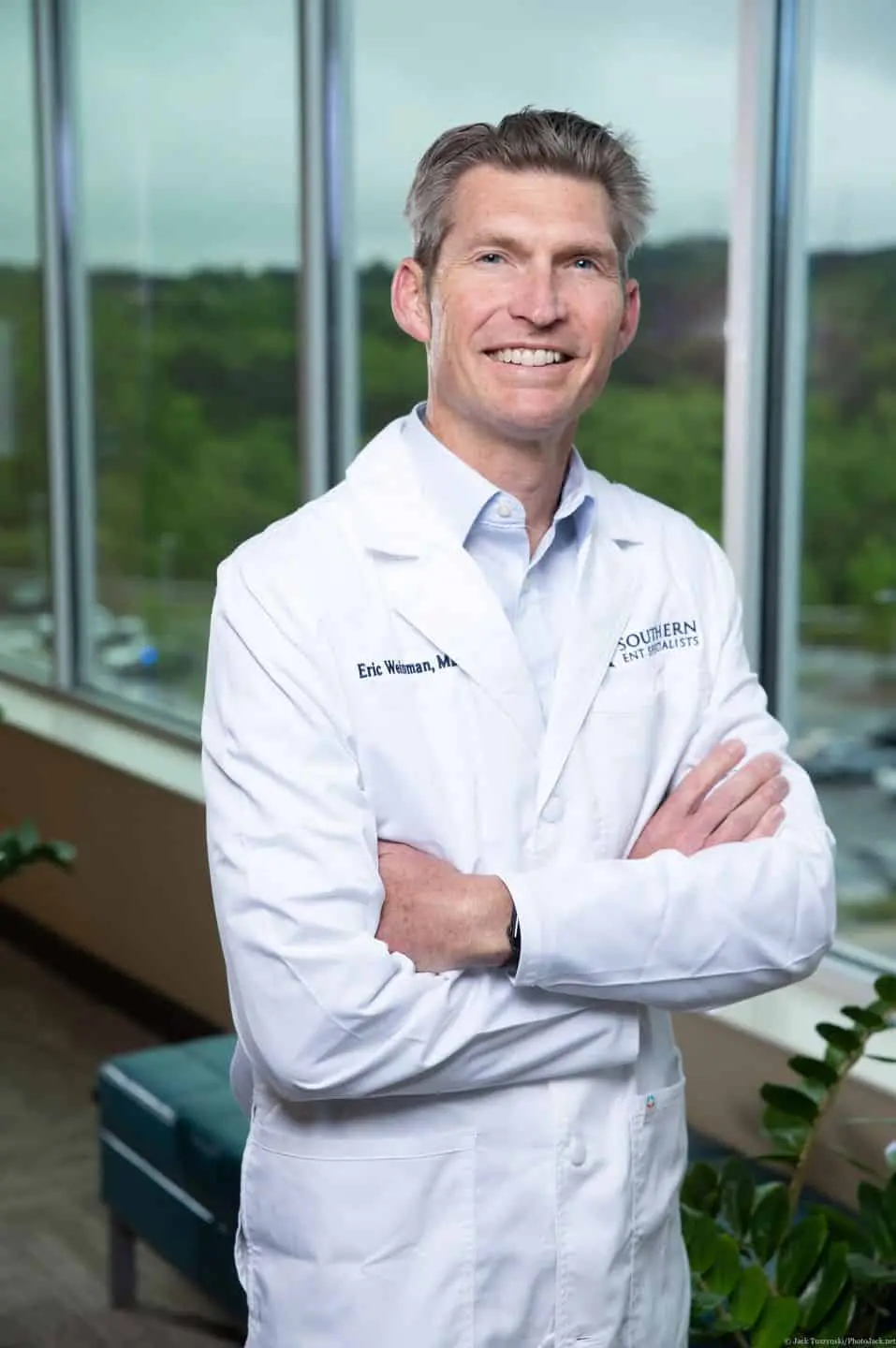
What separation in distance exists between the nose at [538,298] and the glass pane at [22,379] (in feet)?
A: 15.3

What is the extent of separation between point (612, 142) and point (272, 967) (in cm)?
86

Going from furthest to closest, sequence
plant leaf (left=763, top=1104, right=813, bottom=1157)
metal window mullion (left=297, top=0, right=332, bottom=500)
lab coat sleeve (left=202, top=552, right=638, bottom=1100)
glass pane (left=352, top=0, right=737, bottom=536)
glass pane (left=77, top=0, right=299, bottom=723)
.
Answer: glass pane (left=77, top=0, right=299, bottom=723) → metal window mullion (left=297, top=0, right=332, bottom=500) → glass pane (left=352, top=0, right=737, bottom=536) → plant leaf (left=763, top=1104, right=813, bottom=1157) → lab coat sleeve (left=202, top=552, right=638, bottom=1100)

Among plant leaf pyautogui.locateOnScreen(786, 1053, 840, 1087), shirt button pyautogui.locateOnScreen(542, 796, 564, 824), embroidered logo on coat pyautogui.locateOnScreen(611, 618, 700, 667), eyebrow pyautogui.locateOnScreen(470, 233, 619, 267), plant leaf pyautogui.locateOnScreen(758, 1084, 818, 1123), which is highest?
eyebrow pyautogui.locateOnScreen(470, 233, 619, 267)

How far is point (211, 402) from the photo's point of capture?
5191 mm

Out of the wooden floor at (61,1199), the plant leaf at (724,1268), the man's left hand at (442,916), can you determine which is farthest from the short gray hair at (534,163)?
the wooden floor at (61,1199)

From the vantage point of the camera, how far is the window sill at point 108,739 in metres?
4.79

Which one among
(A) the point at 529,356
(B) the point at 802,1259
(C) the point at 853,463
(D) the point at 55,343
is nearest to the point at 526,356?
(A) the point at 529,356

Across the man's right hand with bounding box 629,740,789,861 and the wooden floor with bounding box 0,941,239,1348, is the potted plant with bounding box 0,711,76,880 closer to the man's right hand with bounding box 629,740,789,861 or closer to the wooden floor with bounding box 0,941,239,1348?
the wooden floor with bounding box 0,941,239,1348

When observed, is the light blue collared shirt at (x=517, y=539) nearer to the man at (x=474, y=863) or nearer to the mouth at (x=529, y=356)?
the man at (x=474, y=863)

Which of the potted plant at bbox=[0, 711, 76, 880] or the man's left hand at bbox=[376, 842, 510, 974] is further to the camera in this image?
the potted plant at bbox=[0, 711, 76, 880]

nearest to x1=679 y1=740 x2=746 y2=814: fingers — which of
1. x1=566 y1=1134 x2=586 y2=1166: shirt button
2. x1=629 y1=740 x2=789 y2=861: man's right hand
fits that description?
x1=629 y1=740 x2=789 y2=861: man's right hand

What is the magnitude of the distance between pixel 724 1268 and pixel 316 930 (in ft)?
2.41

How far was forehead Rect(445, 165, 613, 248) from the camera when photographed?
5.30 feet

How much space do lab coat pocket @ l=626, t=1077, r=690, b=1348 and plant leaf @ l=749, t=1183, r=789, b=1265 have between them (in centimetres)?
33
